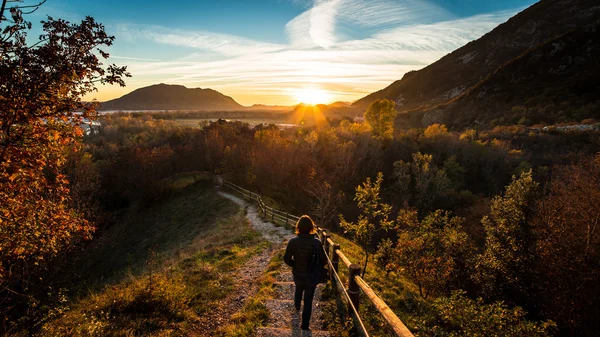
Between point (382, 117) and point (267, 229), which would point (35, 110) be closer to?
point (267, 229)

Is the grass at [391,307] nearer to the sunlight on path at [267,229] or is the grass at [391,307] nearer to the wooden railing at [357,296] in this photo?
the wooden railing at [357,296]

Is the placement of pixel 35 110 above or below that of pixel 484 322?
above

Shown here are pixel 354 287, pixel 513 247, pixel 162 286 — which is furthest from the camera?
pixel 513 247

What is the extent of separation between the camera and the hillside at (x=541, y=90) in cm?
7125

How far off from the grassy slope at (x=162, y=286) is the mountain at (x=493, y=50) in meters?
126

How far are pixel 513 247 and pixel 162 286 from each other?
16885 mm

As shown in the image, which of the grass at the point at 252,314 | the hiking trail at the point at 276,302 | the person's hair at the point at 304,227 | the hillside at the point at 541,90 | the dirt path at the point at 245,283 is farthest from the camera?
the hillside at the point at 541,90

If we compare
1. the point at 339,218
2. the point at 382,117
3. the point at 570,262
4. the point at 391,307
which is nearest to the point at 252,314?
the point at 391,307

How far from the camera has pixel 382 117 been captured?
2370 inches

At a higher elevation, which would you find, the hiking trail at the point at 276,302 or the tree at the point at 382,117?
the tree at the point at 382,117

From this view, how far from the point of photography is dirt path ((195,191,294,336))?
7.37 m

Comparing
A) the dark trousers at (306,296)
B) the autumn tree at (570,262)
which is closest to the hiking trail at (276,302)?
the dark trousers at (306,296)

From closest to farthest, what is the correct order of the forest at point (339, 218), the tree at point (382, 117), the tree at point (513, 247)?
1. the forest at point (339, 218)
2. the tree at point (513, 247)
3. the tree at point (382, 117)

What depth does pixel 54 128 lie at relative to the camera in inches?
207
